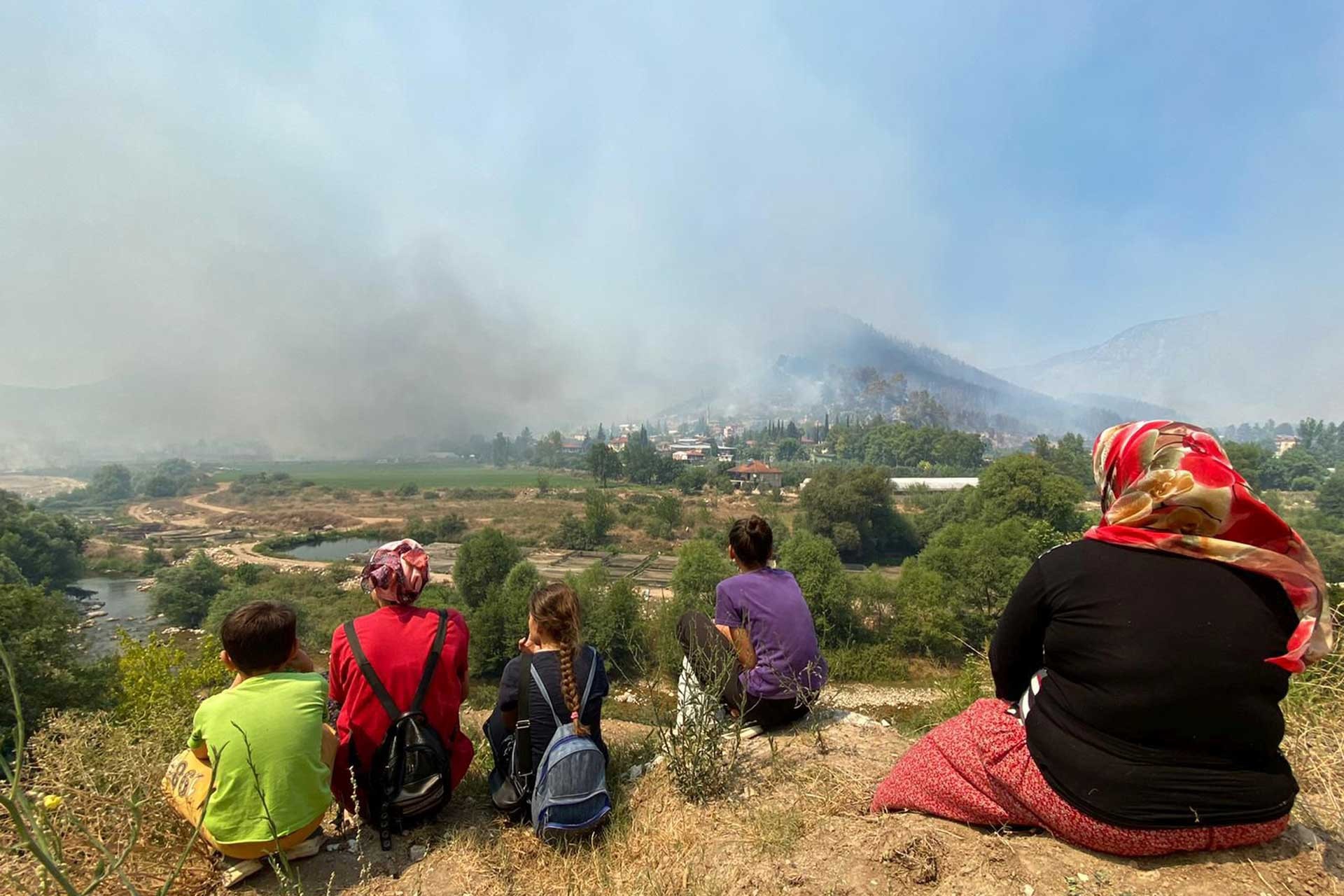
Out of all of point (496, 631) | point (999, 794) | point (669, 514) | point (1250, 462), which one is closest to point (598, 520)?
point (669, 514)

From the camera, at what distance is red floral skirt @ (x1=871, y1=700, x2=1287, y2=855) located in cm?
206

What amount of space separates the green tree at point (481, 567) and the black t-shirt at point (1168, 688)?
100 feet

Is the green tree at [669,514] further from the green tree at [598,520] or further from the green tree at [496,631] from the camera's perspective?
the green tree at [496,631]

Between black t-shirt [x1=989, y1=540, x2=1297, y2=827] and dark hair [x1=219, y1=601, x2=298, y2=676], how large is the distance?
336cm

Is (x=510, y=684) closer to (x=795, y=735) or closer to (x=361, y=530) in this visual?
(x=795, y=735)

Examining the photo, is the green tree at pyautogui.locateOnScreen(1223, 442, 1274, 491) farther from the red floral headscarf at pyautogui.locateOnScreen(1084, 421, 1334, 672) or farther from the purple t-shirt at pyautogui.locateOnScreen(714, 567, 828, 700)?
the red floral headscarf at pyautogui.locateOnScreen(1084, 421, 1334, 672)

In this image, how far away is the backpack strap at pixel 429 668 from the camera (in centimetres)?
299

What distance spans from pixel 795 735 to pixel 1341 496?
6882cm

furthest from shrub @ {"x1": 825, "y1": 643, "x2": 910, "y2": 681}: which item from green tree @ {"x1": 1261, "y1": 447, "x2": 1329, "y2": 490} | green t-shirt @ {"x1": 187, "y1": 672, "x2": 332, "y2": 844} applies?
Result: green tree @ {"x1": 1261, "y1": 447, "x2": 1329, "y2": 490}

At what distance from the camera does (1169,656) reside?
6.22 ft

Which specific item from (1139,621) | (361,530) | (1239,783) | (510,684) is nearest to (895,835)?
(1239,783)

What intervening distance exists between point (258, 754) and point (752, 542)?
2762mm

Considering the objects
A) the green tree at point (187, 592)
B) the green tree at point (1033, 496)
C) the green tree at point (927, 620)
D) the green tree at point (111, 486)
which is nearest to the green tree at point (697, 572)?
the green tree at point (927, 620)

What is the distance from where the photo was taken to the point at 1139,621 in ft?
6.39
